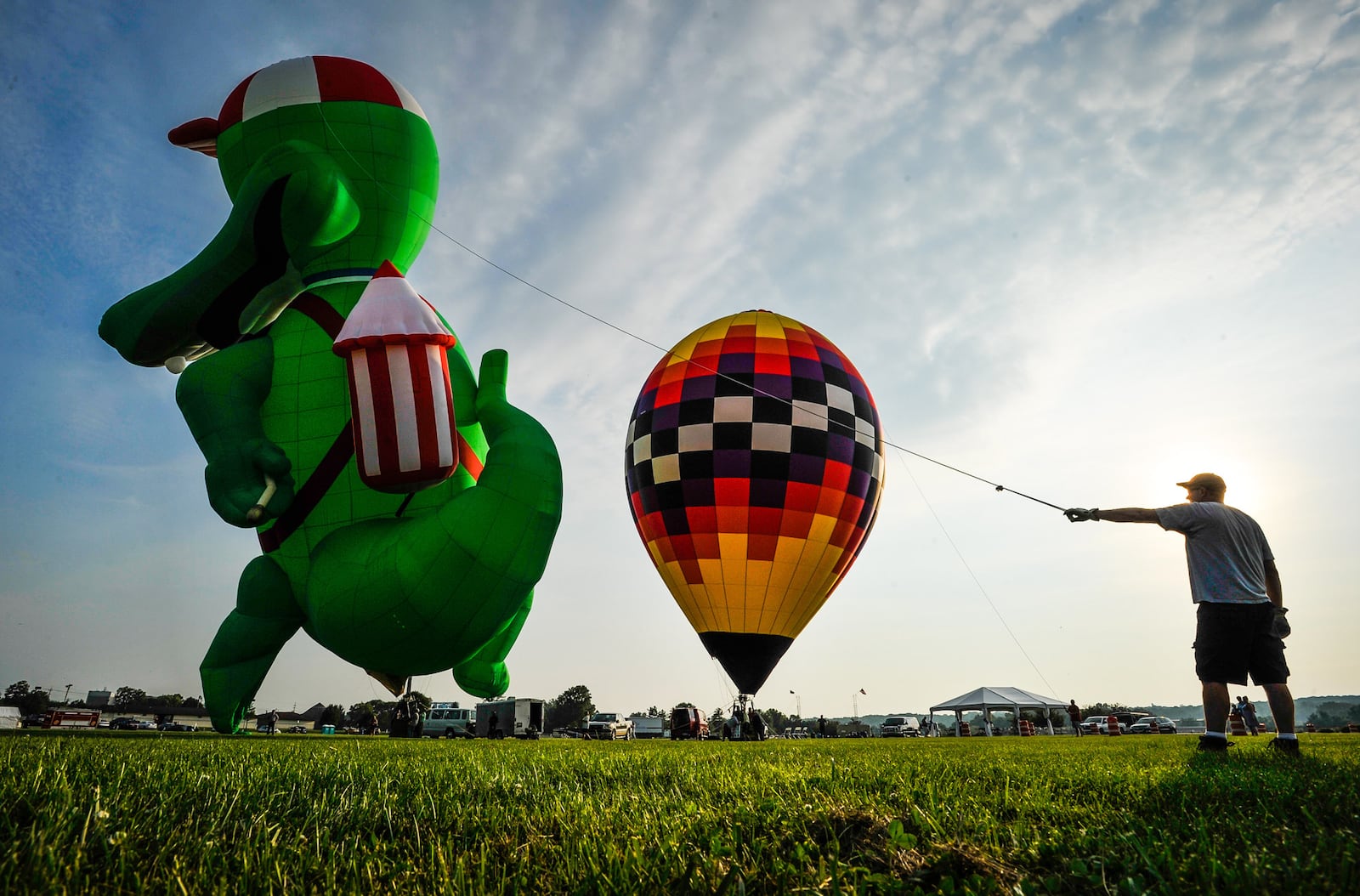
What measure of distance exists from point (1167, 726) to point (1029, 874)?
40542 millimetres

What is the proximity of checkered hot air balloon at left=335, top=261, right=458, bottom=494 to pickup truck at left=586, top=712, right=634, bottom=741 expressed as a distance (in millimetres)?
29265

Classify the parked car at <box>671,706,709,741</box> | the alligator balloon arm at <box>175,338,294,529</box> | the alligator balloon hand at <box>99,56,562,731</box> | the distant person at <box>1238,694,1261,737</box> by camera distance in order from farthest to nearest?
the parked car at <box>671,706,709,741</box>
the distant person at <box>1238,694,1261,737</box>
the alligator balloon arm at <box>175,338,294,529</box>
the alligator balloon hand at <box>99,56,562,731</box>

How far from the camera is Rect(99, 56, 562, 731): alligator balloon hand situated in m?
5.53

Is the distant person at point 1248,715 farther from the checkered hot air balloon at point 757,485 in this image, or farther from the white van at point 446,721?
the white van at point 446,721

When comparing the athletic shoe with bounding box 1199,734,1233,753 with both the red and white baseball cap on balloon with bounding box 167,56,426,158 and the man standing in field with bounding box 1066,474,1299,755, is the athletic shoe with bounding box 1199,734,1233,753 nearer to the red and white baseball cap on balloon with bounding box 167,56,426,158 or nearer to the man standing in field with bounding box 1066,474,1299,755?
the man standing in field with bounding box 1066,474,1299,755

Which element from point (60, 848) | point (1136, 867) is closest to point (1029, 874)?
point (1136, 867)

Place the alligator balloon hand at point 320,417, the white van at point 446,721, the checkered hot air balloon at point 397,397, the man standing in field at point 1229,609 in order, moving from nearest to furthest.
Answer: the man standing in field at point 1229,609 < the checkered hot air balloon at point 397,397 < the alligator balloon hand at point 320,417 < the white van at point 446,721

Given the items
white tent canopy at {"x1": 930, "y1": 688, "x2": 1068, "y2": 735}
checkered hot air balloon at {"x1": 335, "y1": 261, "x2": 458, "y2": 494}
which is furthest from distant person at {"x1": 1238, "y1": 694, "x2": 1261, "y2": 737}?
checkered hot air balloon at {"x1": 335, "y1": 261, "x2": 458, "y2": 494}

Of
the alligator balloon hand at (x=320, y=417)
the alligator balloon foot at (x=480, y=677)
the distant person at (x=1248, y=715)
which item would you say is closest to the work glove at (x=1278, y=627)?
the alligator balloon hand at (x=320, y=417)

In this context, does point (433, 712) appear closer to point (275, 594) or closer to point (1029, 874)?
point (275, 594)

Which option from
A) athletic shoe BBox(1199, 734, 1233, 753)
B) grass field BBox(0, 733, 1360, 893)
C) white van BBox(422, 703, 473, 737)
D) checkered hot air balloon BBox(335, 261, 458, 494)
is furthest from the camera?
white van BBox(422, 703, 473, 737)

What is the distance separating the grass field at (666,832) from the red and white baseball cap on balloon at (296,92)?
5646 millimetres

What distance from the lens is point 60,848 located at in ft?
4.52

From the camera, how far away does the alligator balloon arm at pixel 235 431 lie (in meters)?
5.74
